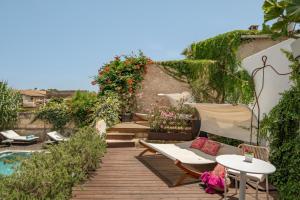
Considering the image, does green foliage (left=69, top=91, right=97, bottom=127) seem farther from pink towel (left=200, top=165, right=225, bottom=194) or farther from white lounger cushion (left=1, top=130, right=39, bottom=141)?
pink towel (left=200, top=165, right=225, bottom=194)

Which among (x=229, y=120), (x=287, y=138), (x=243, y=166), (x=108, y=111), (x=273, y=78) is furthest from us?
(x=108, y=111)

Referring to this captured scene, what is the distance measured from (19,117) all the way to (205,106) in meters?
16.4

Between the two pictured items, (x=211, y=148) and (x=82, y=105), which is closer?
(x=211, y=148)

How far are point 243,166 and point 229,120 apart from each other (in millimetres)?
3255

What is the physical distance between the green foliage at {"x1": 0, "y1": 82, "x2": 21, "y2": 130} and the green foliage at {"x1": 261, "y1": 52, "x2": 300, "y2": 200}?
17.8 m

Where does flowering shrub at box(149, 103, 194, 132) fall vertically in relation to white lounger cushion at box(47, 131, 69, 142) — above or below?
above

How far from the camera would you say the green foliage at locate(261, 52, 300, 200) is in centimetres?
497

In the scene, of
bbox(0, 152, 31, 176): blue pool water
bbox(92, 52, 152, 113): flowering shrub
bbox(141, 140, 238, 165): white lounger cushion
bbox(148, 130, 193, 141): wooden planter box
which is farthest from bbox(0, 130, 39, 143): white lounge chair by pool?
bbox(141, 140, 238, 165): white lounger cushion

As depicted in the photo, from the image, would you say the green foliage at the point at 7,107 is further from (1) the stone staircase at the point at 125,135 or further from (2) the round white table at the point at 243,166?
(2) the round white table at the point at 243,166

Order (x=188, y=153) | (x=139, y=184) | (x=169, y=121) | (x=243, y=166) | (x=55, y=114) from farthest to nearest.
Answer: (x=55, y=114) → (x=169, y=121) → (x=188, y=153) → (x=139, y=184) → (x=243, y=166)

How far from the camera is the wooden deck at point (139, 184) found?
4.99m

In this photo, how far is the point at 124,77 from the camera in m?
13.0

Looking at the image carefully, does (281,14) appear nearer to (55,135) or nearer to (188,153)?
(188,153)

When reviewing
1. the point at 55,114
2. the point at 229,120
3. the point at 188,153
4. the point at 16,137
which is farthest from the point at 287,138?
the point at 16,137
